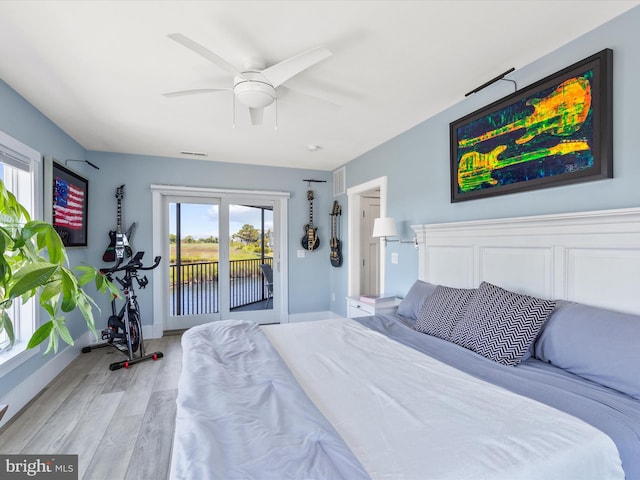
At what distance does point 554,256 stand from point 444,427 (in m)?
1.42

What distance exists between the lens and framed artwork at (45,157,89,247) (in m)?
2.95

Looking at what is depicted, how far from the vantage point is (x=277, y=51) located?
197cm

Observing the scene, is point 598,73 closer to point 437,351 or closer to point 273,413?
point 437,351

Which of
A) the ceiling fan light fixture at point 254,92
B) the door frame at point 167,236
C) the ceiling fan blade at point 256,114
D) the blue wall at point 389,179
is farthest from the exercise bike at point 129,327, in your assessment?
the ceiling fan light fixture at point 254,92

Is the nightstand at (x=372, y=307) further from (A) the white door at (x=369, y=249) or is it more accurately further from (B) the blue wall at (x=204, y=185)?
(B) the blue wall at (x=204, y=185)

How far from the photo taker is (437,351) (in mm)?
1885

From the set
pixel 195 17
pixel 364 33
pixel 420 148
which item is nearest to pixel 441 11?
pixel 364 33

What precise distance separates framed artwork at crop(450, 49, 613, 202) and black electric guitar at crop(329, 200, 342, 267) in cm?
240

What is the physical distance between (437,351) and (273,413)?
3.70 ft

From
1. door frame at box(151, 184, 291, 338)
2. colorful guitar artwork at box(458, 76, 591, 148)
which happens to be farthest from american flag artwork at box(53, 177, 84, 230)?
colorful guitar artwork at box(458, 76, 591, 148)

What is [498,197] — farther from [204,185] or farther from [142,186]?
[142,186]

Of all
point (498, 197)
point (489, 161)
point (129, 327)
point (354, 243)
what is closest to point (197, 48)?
point (489, 161)

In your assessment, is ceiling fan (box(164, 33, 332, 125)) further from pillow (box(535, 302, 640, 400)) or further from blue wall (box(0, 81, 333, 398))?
pillow (box(535, 302, 640, 400))

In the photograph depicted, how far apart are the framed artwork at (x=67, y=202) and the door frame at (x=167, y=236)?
0.76 metres
